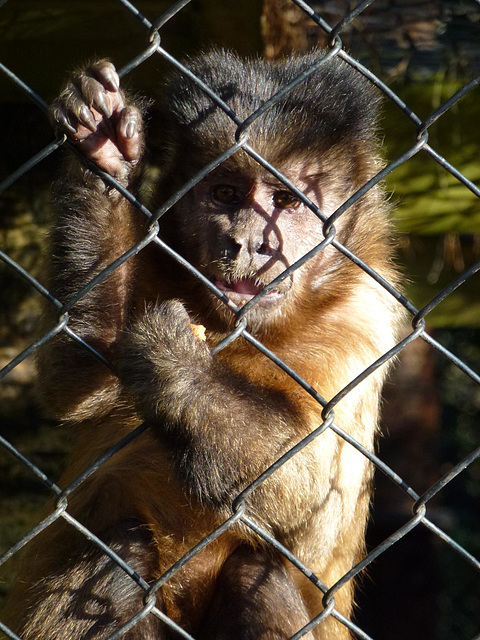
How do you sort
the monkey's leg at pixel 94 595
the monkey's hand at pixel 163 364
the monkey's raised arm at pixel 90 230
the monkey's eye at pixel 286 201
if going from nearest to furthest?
the monkey's raised arm at pixel 90 230 < the monkey's hand at pixel 163 364 < the monkey's leg at pixel 94 595 < the monkey's eye at pixel 286 201

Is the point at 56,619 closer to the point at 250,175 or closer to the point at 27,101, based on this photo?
the point at 250,175

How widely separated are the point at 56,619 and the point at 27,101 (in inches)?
135

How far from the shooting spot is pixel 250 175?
131 inches

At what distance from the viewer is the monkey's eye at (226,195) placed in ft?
11.0

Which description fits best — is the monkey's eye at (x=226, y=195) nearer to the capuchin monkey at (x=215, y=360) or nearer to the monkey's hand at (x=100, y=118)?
the capuchin monkey at (x=215, y=360)

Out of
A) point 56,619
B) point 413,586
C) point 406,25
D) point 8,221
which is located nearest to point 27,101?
point 8,221

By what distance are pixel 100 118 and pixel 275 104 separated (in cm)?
120

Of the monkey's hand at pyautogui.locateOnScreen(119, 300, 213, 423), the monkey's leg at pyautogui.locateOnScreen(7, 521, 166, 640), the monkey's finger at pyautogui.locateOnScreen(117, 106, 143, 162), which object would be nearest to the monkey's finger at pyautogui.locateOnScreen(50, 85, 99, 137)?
the monkey's finger at pyautogui.locateOnScreen(117, 106, 143, 162)

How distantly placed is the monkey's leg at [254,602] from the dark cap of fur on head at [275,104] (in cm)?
183

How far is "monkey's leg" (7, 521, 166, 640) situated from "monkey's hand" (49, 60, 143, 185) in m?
1.47

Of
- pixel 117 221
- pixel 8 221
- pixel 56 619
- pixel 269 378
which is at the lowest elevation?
pixel 56 619

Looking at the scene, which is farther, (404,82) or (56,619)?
(404,82)

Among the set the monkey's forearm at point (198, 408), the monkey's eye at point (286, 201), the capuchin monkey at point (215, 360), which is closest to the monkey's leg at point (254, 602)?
the capuchin monkey at point (215, 360)

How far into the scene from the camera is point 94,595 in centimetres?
291
